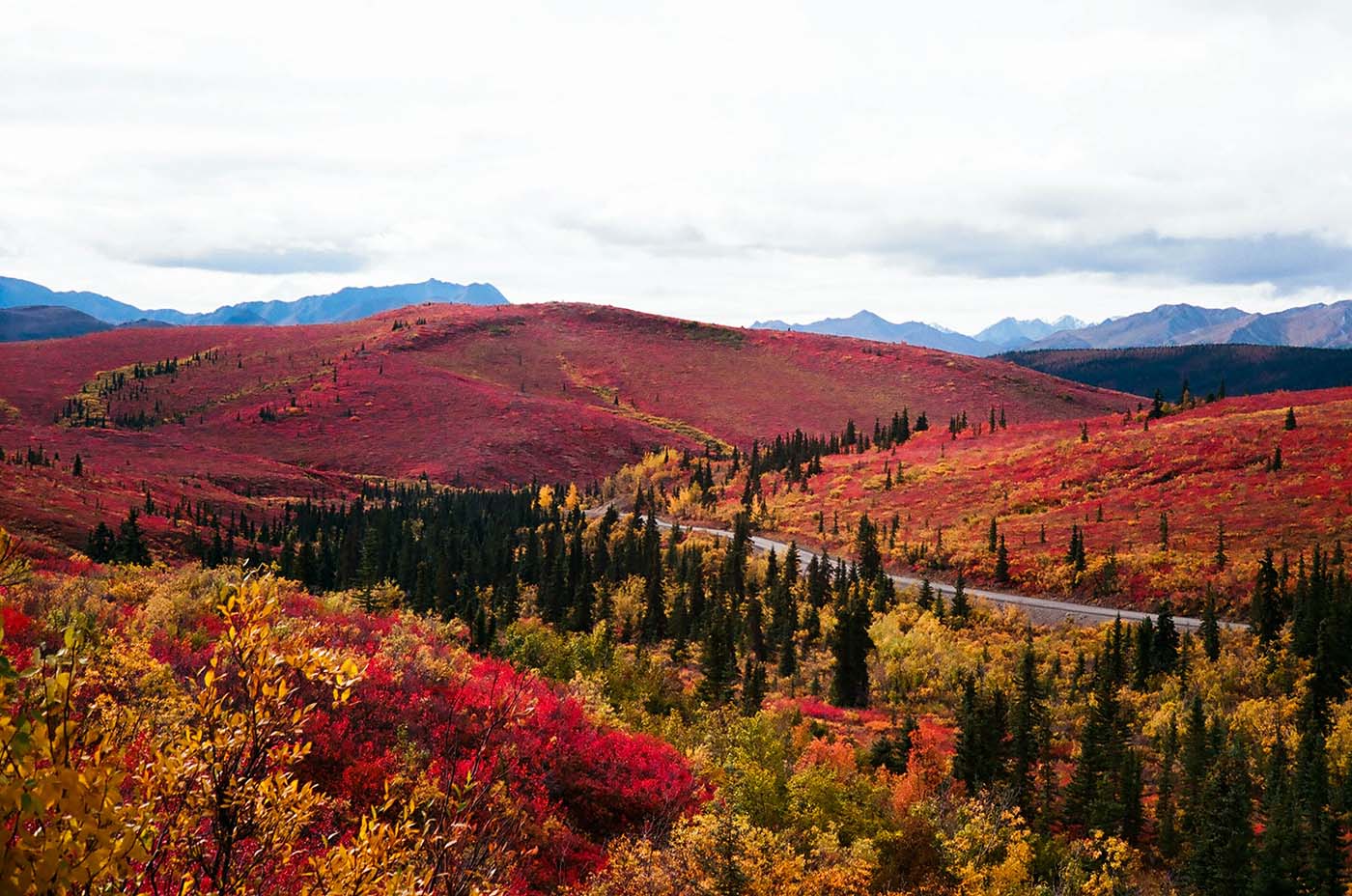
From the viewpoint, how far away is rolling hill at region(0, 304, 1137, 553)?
12556 cm

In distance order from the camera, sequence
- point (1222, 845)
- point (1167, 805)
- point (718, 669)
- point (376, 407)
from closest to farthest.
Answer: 1. point (1222, 845)
2. point (1167, 805)
3. point (718, 669)
4. point (376, 407)

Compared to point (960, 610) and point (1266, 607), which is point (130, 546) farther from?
point (1266, 607)

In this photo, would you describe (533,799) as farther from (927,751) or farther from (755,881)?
(927,751)

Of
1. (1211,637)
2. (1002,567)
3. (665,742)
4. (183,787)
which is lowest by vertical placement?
(1002,567)

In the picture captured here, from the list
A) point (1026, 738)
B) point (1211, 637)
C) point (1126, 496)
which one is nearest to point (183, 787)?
point (1026, 738)

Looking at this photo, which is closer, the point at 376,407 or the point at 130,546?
the point at 130,546

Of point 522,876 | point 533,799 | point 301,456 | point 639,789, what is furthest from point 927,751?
point 301,456

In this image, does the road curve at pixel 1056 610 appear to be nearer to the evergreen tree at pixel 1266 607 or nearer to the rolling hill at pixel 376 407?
the evergreen tree at pixel 1266 607

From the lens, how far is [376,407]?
157 meters

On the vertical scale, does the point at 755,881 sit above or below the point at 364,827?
below

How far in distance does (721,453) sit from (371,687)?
13296cm

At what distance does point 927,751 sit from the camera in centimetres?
3075

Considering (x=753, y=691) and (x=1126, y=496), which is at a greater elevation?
(x=1126, y=496)

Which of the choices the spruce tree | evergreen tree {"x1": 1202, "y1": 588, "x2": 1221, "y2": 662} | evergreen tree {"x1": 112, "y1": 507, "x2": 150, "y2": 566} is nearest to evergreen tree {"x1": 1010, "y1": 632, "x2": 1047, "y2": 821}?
evergreen tree {"x1": 1202, "y1": 588, "x2": 1221, "y2": 662}
